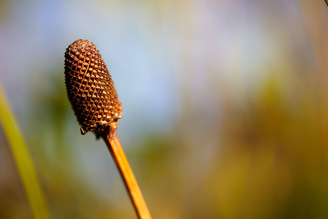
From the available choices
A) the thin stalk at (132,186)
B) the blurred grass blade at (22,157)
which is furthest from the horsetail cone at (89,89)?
the blurred grass blade at (22,157)

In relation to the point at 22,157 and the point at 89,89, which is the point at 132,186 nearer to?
the point at 89,89

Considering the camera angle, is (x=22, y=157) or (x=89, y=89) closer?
(x=89, y=89)

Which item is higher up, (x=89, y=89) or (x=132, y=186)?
(x=89, y=89)

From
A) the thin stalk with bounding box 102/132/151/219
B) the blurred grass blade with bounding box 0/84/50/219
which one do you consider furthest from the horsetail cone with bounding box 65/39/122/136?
the blurred grass blade with bounding box 0/84/50/219

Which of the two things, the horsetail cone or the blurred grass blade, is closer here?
the horsetail cone

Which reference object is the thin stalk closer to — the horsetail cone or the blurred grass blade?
the horsetail cone

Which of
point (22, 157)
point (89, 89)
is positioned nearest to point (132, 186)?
point (89, 89)

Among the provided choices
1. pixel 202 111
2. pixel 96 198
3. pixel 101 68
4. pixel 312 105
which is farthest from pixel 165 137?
pixel 101 68
